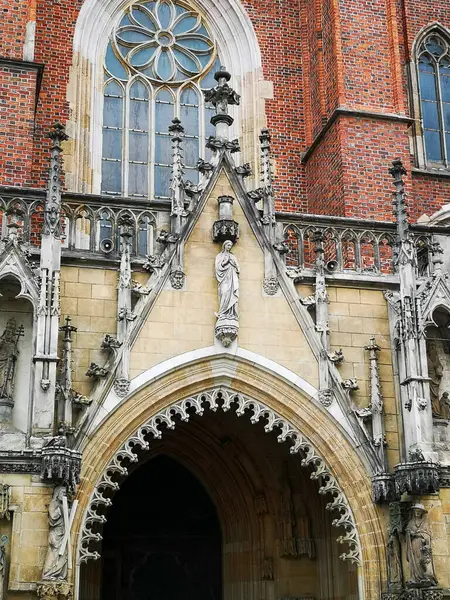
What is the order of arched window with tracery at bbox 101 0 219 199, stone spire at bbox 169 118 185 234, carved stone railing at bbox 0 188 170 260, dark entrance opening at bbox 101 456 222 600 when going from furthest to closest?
arched window with tracery at bbox 101 0 219 199
dark entrance opening at bbox 101 456 222 600
stone spire at bbox 169 118 185 234
carved stone railing at bbox 0 188 170 260

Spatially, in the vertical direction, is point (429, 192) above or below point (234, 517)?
above

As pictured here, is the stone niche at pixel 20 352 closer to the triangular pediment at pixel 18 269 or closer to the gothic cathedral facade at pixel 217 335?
the gothic cathedral facade at pixel 217 335

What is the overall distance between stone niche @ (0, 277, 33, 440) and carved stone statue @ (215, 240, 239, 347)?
7.18 ft

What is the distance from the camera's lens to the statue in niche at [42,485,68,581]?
1072 centimetres

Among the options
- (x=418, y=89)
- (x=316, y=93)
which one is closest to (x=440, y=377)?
(x=316, y=93)

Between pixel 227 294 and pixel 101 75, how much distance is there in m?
6.31

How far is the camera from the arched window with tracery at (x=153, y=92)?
16.9 m

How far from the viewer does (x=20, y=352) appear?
471 inches

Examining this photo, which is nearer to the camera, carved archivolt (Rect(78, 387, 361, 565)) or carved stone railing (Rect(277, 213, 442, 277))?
carved archivolt (Rect(78, 387, 361, 565))

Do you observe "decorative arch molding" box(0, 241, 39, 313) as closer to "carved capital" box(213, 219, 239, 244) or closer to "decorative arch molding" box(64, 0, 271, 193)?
"carved capital" box(213, 219, 239, 244)

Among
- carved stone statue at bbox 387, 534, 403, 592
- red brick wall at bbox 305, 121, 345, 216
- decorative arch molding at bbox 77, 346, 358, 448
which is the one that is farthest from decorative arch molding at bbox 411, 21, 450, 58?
carved stone statue at bbox 387, 534, 403, 592

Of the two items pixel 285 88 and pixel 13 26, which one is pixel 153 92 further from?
pixel 13 26

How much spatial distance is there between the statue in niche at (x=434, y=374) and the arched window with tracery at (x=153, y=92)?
218 inches

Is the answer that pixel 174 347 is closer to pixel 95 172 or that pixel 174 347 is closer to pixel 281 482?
pixel 281 482
